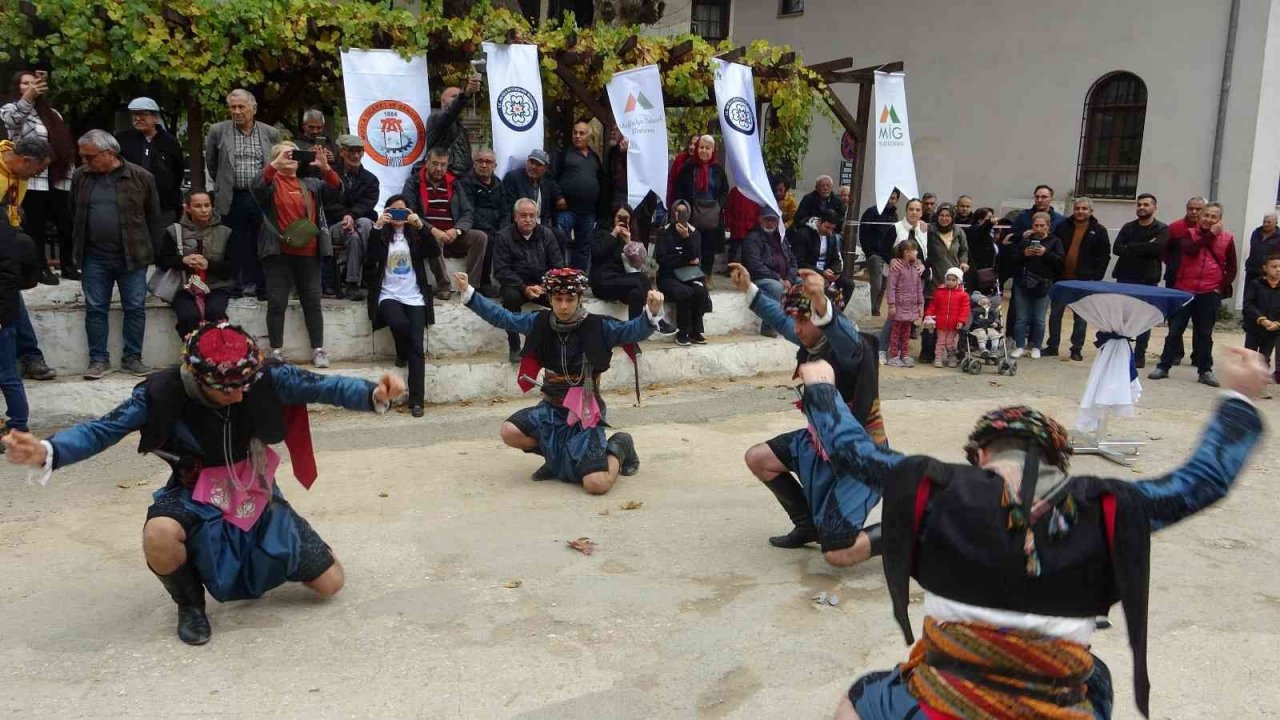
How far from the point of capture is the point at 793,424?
865 cm

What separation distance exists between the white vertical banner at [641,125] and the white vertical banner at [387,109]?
1969mm

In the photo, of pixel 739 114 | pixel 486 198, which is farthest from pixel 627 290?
pixel 739 114

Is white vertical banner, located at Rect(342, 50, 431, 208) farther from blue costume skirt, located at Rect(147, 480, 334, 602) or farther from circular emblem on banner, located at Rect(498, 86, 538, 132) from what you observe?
blue costume skirt, located at Rect(147, 480, 334, 602)

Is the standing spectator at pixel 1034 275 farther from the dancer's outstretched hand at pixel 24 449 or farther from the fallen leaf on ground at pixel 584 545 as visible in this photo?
the dancer's outstretched hand at pixel 24 449

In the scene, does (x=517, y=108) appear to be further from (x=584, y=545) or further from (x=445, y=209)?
(x=584, y=545)

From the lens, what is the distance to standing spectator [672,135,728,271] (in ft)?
37.2

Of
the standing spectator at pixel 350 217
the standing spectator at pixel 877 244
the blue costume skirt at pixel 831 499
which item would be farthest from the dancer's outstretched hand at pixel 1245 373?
the standing spectator at pixel 877 244

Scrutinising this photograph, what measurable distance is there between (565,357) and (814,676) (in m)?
3.07

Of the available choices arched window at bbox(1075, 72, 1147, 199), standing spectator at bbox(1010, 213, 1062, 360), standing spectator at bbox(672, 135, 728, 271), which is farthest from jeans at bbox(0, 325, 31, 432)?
arched window at bbox(1075, 72, 1147, 199)

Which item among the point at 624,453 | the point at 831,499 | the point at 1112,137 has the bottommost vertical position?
the point at 624,453

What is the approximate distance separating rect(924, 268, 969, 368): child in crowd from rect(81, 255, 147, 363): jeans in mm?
7786

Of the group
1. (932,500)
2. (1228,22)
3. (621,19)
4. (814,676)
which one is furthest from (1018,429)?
(1228,22)

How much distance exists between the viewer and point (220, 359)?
4.08 m

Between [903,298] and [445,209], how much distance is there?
4.99 meters
